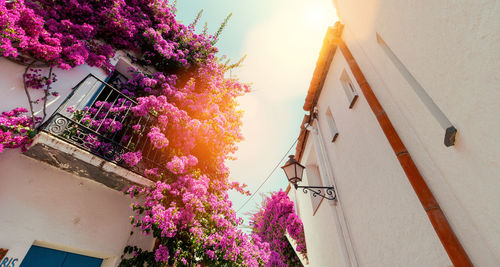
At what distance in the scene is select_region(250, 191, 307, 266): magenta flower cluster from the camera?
10.1 meters

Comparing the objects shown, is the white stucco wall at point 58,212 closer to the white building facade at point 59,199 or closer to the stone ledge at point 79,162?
the white building facade at point 59,199

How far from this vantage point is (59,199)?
3.90 metres

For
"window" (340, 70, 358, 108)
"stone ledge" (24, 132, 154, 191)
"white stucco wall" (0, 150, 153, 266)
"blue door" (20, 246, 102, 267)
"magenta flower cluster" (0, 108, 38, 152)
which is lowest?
"blue door" (20, 246, 102, 267)

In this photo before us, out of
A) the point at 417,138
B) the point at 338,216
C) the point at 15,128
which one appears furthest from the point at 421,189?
the point at 15,128

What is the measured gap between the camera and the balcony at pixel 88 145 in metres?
3.63

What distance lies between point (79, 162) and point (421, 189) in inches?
221

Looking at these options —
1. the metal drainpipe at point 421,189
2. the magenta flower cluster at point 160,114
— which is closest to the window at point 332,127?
the metal drainpipe at point 421,189

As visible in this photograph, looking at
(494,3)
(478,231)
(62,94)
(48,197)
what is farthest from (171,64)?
(478,231)

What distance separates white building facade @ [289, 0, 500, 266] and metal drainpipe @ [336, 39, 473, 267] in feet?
0.04

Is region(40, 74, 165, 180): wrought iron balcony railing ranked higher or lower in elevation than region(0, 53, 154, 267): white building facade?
higher

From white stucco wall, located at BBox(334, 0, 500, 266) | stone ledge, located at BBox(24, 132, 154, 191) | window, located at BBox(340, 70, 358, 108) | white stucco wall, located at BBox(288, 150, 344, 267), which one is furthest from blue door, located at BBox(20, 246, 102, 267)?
window, located at BBox(340, 70, 358, 108)

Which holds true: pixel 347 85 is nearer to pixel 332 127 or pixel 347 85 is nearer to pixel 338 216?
pixel 332 127

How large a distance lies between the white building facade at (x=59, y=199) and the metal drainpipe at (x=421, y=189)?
4787 millimetres

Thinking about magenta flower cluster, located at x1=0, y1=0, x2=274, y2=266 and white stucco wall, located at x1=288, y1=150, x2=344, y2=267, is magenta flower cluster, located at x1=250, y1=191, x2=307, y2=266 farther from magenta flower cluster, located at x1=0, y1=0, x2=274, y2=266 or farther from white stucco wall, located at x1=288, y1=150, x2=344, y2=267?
magenta flower cluster, located at x1=0, y1=0, x2=274, y2=266
